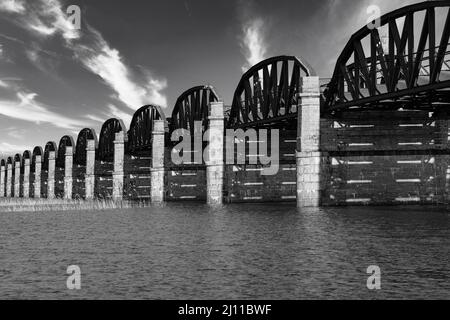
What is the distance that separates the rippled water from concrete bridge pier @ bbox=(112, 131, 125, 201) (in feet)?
137

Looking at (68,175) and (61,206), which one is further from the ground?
(68,175)

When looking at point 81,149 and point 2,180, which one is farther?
point 2,180

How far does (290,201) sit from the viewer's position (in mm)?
53688

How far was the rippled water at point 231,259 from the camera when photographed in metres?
12.1

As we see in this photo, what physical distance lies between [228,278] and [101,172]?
7497 cm

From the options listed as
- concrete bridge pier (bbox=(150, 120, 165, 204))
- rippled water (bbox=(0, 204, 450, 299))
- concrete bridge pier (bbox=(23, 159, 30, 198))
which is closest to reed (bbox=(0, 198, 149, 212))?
concrete bridge pier (bbox=(150, 120, 165, 204))

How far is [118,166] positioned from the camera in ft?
234

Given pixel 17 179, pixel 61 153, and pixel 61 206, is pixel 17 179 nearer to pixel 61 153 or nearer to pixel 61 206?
pixel 61 153

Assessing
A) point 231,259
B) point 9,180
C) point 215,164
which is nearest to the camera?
point 231,259

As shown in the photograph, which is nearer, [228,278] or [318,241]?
[228,278]

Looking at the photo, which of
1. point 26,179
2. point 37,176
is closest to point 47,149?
point 37,176

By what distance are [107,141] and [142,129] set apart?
16990mm
